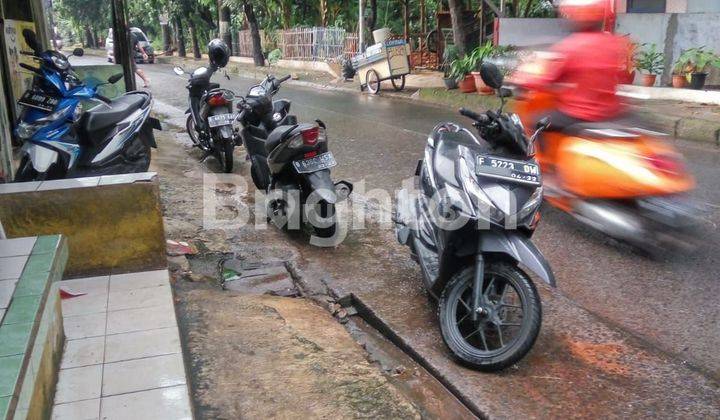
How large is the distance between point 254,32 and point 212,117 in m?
18.7

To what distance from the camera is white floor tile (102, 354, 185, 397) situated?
2.81 m

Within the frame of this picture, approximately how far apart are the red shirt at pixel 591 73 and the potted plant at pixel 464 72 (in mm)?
8842

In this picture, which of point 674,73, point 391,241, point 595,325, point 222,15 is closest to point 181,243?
point 391,241

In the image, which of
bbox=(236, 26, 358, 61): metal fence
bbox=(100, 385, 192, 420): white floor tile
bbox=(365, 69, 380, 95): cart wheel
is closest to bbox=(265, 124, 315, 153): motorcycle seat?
bbox=(100, 385, 192, 420): white floor tile

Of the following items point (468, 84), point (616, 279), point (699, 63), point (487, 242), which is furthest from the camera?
point (468, 84)

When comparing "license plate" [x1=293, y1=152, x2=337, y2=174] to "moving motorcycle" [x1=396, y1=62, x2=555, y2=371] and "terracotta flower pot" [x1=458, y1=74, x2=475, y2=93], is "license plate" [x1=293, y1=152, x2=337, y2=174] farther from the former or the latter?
"terracotta flower pot" [x1=458, y1=74, x2=475, y2=93]

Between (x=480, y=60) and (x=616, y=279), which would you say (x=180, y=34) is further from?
(x=616, y=279)

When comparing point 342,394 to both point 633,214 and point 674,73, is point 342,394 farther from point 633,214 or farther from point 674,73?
point 674,73

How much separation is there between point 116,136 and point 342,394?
3303 mm

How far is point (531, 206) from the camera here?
3.33 metres

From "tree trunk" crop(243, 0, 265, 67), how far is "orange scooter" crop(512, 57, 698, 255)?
21.4 m

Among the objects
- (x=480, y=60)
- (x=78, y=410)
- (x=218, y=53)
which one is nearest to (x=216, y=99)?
(x=218, y=53)

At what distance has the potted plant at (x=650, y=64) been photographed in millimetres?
11578

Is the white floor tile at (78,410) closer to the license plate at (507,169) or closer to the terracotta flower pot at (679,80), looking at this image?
the license plate at (507,169)
